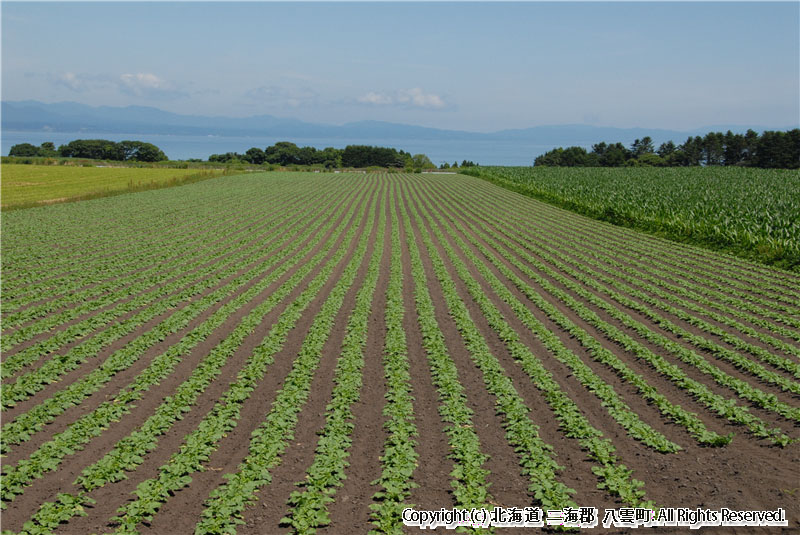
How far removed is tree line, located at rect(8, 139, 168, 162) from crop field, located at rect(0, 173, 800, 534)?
4043 inches

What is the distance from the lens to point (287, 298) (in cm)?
1593

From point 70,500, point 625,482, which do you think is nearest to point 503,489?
point 625,482

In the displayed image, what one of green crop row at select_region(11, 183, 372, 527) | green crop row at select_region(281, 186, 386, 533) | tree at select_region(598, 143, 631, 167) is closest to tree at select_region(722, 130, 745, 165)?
tree at select_region(598, 143, 631, 167)

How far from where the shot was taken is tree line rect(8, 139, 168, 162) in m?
113

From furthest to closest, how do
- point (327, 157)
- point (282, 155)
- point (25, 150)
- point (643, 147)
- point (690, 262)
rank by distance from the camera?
point (327, 157) < point (282, 155) < point (643, 147) < point (25, 150) < point (690, 262)

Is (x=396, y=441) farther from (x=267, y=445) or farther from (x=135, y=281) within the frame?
(x=135, y=281)

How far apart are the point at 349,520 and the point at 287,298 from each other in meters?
10.3

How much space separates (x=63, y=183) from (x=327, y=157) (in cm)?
9713

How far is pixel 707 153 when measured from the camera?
108 metres

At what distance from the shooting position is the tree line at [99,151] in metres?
113

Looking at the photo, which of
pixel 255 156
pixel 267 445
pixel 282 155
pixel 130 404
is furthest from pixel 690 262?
pixel 255 156

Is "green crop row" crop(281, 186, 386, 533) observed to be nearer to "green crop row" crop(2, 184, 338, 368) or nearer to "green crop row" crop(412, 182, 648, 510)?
"green crop row" crop(412, 182, 648, 510)

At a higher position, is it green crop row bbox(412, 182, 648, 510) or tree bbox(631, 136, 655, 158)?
tree bbox(631, 136, 655, 158)

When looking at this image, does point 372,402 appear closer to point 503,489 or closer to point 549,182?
point 503,489
